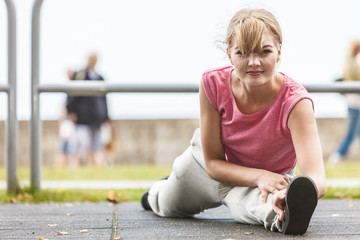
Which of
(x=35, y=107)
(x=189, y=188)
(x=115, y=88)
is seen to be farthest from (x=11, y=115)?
(x=189, y=188)

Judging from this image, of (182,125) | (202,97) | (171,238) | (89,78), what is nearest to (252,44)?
(202,97)

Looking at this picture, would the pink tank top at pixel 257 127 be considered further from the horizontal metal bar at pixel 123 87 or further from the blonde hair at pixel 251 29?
the horizontal metal bar at pixel 123 87

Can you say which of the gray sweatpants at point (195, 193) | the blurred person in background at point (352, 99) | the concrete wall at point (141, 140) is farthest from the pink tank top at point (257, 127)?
the concrete wall at point (141, 140)

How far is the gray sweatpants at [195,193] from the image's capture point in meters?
2.43

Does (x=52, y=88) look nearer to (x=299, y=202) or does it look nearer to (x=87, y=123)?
(x=299, y=202)

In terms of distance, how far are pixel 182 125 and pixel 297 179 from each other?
742 cm

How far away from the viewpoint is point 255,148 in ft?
7.88

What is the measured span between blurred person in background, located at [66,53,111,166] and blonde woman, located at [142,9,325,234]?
468 cm

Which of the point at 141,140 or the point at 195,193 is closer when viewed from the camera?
the point at 195,193

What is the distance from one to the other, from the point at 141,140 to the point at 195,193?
6.71 m

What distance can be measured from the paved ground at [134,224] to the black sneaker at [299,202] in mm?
48

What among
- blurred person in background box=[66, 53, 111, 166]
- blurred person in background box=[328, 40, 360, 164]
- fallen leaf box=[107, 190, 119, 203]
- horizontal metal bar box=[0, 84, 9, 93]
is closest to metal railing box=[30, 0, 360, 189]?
horizontal metal bar box=[0, 84, 9, 93]

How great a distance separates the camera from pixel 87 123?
24.2ft

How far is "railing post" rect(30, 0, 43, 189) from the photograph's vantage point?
11.5 ft
